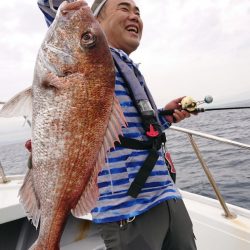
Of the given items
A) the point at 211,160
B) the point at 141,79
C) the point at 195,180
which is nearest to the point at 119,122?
the point at 141,79

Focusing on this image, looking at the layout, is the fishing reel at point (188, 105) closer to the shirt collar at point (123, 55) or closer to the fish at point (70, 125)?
the shirt collar at point (123, 55)

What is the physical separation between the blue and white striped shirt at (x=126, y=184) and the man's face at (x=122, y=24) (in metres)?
0.58

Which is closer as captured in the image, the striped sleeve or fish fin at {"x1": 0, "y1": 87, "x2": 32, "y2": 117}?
fish fin at {"x1": 0, "y1": 87, "x2": 32, "y2": 117}

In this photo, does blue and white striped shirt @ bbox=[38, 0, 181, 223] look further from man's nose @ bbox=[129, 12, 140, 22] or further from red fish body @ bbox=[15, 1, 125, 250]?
man's nose @ bbox=[129, 12, 140, 22]

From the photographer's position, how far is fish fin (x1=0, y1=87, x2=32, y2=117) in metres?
1.54

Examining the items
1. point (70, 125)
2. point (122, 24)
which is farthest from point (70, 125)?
point (122, 24)

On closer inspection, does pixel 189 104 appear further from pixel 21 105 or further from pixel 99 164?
pixel 21 105

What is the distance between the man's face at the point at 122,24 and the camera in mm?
2479

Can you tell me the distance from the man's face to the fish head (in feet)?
3.01

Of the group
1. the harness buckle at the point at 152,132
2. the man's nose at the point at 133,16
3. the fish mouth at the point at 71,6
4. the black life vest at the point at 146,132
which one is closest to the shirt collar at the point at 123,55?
the black life vest at the point at 146,132

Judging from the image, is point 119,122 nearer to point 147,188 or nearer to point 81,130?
point 81,130

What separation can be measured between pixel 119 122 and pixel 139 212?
69cm

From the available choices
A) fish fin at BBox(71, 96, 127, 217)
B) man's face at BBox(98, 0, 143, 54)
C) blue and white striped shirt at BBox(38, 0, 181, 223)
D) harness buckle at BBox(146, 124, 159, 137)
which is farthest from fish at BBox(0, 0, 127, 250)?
man's face at BBox(98, 0, 143, 54)

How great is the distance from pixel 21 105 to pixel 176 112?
3.99ft
